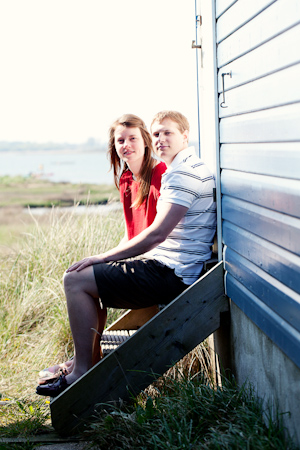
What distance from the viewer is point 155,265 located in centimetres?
302

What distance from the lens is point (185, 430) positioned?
2.28 metres

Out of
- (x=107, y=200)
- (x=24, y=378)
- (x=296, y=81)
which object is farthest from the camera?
(x=107, y=200)

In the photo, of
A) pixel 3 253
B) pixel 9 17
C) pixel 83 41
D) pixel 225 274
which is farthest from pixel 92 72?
pixel 225 274

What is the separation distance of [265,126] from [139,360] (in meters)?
1.41

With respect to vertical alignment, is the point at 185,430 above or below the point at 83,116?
below

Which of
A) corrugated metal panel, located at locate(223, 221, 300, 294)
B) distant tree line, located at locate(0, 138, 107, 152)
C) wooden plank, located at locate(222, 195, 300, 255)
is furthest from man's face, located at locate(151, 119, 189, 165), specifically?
distant tree line, located at locate(0, 138, 107, 152)

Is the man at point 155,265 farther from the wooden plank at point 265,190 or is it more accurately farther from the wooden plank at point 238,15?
the wooden plank at point 238,15

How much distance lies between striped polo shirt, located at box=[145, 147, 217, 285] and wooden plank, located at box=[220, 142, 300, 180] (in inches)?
8.7

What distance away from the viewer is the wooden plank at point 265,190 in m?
1.85

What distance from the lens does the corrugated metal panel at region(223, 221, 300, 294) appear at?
6.16 ft

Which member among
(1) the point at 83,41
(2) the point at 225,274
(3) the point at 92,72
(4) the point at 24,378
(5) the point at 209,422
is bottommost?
(4) the point at 24,378

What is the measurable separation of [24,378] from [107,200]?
242 cm

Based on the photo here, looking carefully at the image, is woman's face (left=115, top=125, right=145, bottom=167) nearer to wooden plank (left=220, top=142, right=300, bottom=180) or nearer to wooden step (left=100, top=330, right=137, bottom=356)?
wooden plank (left=220, top=142, right=300, bottom=180)

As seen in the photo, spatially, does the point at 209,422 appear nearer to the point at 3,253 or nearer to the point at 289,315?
the point at 289,315
